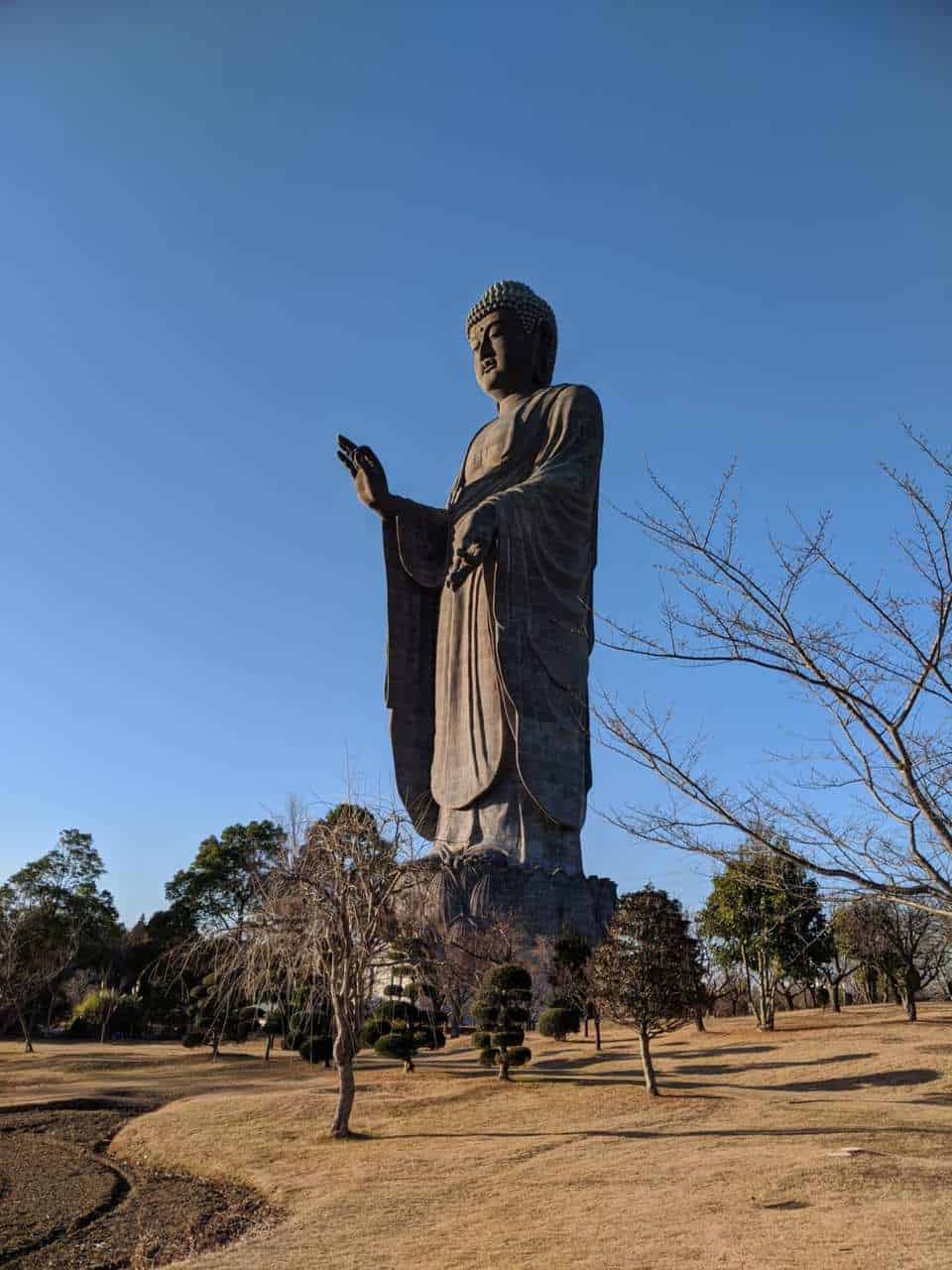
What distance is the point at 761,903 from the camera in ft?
70.1

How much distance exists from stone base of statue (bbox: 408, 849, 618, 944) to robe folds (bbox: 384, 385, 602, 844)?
1.53 meters

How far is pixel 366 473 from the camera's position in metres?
25.1

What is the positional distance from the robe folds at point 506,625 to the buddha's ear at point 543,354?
144 centimetres

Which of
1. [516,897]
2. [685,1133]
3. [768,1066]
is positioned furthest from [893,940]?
[685,1133]

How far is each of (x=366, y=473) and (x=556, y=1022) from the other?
41.8 ft

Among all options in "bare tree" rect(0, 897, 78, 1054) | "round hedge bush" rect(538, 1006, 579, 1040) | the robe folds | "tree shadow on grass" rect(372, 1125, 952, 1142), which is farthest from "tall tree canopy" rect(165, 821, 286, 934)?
"tree shadow on grass" rect(372, 1125, 952, 1142)

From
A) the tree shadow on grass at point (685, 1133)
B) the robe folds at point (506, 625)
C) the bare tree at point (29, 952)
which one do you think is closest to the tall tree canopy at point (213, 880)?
the bare tree at point (29, 952)

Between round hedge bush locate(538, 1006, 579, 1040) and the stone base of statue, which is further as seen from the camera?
the stone base of statue

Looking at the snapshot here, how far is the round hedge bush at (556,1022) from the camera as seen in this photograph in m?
18.3

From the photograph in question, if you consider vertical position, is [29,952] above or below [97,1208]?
above

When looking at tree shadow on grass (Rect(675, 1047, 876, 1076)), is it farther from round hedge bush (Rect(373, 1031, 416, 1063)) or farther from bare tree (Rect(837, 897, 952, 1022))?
bare tree (Rect(837, 897, 952, 1022))

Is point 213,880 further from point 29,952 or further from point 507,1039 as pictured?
point 507,1039

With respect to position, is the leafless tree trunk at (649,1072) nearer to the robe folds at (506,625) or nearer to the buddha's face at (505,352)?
the robe folds at (506,625)

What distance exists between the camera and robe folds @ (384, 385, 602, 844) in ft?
78.4
